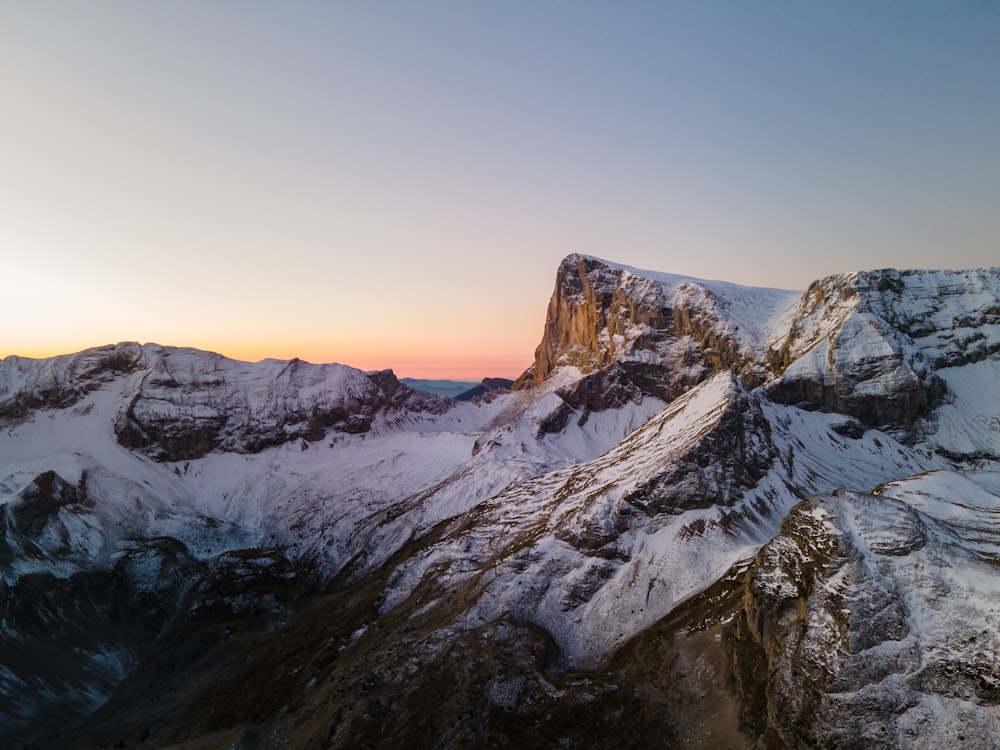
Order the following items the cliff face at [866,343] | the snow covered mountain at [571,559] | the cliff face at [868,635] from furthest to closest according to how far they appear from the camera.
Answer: the cliff face at [866,343]
the snow covered mountain at [571,559]
the cliff face at [868,635]

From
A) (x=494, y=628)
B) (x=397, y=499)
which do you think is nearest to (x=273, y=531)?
(x=397, y=499)

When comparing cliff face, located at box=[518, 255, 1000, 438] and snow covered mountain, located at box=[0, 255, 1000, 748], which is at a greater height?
cliff face, located at box=[518, 255, 1000, 438]

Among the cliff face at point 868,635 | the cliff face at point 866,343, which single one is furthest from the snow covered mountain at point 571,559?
the cliff face at point 866,343

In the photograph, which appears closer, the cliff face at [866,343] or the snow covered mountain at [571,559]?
the snow covered mountain at [571,559]

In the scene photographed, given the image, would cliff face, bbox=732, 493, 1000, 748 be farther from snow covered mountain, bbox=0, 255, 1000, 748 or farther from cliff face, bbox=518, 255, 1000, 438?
cliff face, bbox=518, 255, 1000, 438

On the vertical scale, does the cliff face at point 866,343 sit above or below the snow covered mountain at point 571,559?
above

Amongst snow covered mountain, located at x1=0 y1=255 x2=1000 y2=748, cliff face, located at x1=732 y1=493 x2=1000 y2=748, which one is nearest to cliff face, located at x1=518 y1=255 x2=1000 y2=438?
snow covered mountain, located at x1=0 y1=255 x2=1000 y2=748

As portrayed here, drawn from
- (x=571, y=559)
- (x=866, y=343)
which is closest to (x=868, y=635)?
(x=571, y=559)

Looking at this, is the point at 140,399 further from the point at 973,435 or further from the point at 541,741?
the point at 973,435

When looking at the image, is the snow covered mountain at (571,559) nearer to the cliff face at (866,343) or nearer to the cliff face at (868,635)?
the cliff face at (868,635)
